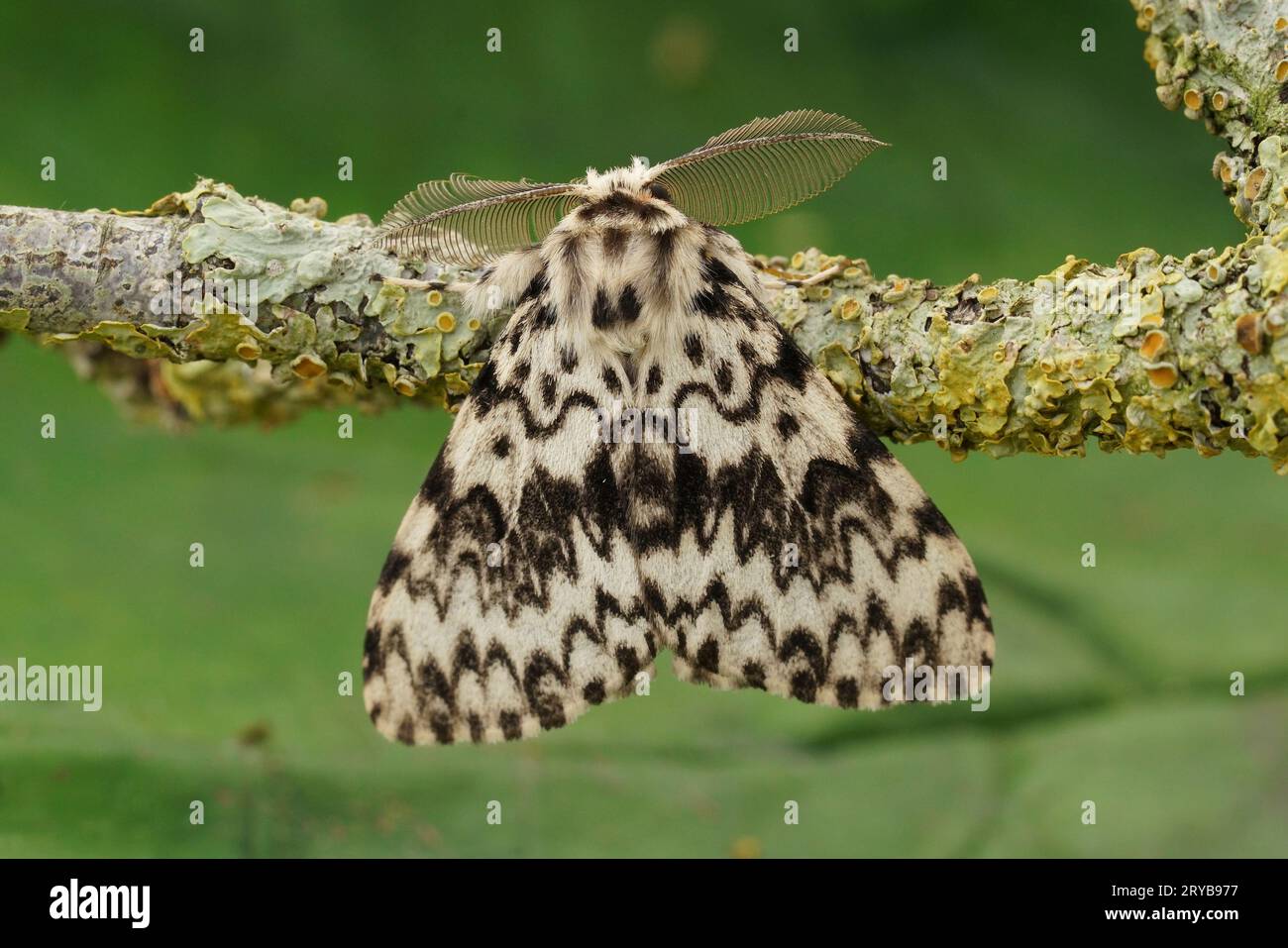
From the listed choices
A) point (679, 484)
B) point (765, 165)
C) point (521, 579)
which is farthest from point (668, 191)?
point (521, 579)

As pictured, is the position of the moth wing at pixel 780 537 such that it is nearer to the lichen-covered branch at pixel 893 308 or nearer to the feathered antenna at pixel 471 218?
the lichen-covered branch at pixel 893 308

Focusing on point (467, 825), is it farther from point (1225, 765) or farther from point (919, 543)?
point (1225, 765)

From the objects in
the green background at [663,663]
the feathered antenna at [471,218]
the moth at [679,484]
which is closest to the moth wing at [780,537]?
the moth at [679,484]

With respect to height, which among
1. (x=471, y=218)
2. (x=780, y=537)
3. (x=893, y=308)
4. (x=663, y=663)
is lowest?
(x=663, y=663)

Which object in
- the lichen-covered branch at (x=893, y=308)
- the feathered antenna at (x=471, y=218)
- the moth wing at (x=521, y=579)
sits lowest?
the moth wing at (x=521, y=579)

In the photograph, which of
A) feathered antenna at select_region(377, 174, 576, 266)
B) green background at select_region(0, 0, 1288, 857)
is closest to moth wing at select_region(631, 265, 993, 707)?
feathered antenna at select_region(377, 174, 576, 266)

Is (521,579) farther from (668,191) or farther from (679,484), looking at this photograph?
(668,191)
